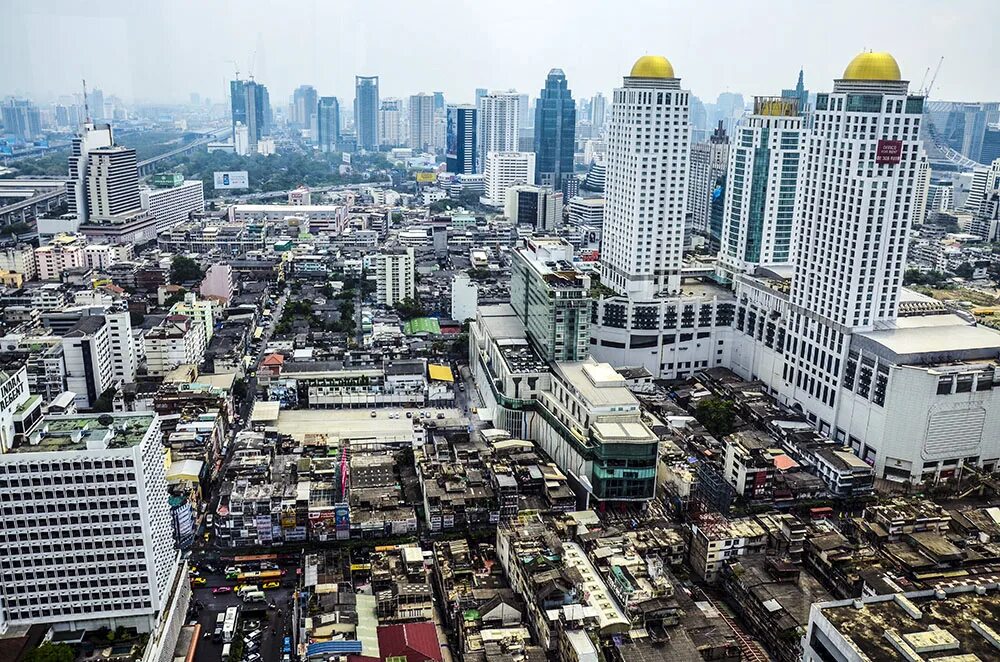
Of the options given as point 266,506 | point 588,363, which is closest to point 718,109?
point 588,363

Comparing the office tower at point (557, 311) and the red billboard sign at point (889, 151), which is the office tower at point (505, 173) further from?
the red billboard sign at point (889, 151)

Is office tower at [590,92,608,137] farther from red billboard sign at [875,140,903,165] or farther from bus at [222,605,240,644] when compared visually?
bus at [222,605,240,644]

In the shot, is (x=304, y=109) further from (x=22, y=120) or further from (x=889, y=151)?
(x=889, y=151)

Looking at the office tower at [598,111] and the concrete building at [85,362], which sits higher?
the office tower at [598,111]

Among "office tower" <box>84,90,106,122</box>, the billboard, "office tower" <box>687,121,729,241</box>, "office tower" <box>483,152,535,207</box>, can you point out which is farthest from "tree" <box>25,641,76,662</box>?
the billboard

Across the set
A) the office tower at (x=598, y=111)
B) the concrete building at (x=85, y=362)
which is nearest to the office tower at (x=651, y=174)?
the concrete building at (x=85, y=362)

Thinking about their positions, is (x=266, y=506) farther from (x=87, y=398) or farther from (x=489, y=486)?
(x=87, y=398)

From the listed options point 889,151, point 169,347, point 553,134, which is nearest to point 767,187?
point 889,151
